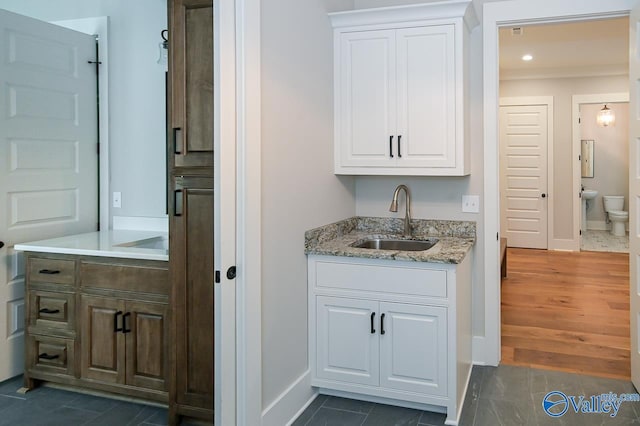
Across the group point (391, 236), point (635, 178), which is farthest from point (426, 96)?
point (635, 178)

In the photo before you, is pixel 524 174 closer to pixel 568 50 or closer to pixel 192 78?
pixel 568 50

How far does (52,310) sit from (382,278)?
174 cm

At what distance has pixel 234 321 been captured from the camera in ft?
7.34

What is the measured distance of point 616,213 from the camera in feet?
30.3

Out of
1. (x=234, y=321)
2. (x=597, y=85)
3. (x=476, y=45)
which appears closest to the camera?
(x=234, y=321)

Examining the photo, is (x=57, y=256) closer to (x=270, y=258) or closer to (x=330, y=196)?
(x=270, y=258)

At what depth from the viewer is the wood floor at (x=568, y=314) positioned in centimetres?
354

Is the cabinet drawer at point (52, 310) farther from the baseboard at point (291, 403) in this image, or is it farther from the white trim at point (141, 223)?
the baseboard at point (291, 403)

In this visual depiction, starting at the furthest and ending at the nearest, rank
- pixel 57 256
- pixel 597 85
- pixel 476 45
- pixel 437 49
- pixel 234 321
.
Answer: pixel 597 85
pixel 476 45
pixel 437 49
pixel 57 256
pixel 234 321

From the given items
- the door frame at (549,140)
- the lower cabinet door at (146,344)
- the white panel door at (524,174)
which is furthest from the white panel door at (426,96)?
the door frame at (549,140)

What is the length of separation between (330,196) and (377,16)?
1.10 meters

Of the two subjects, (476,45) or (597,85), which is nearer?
(476,45)

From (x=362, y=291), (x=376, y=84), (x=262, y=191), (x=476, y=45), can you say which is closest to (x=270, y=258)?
(x=262, y=191)

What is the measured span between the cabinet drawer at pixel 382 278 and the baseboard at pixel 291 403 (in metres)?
0.53
